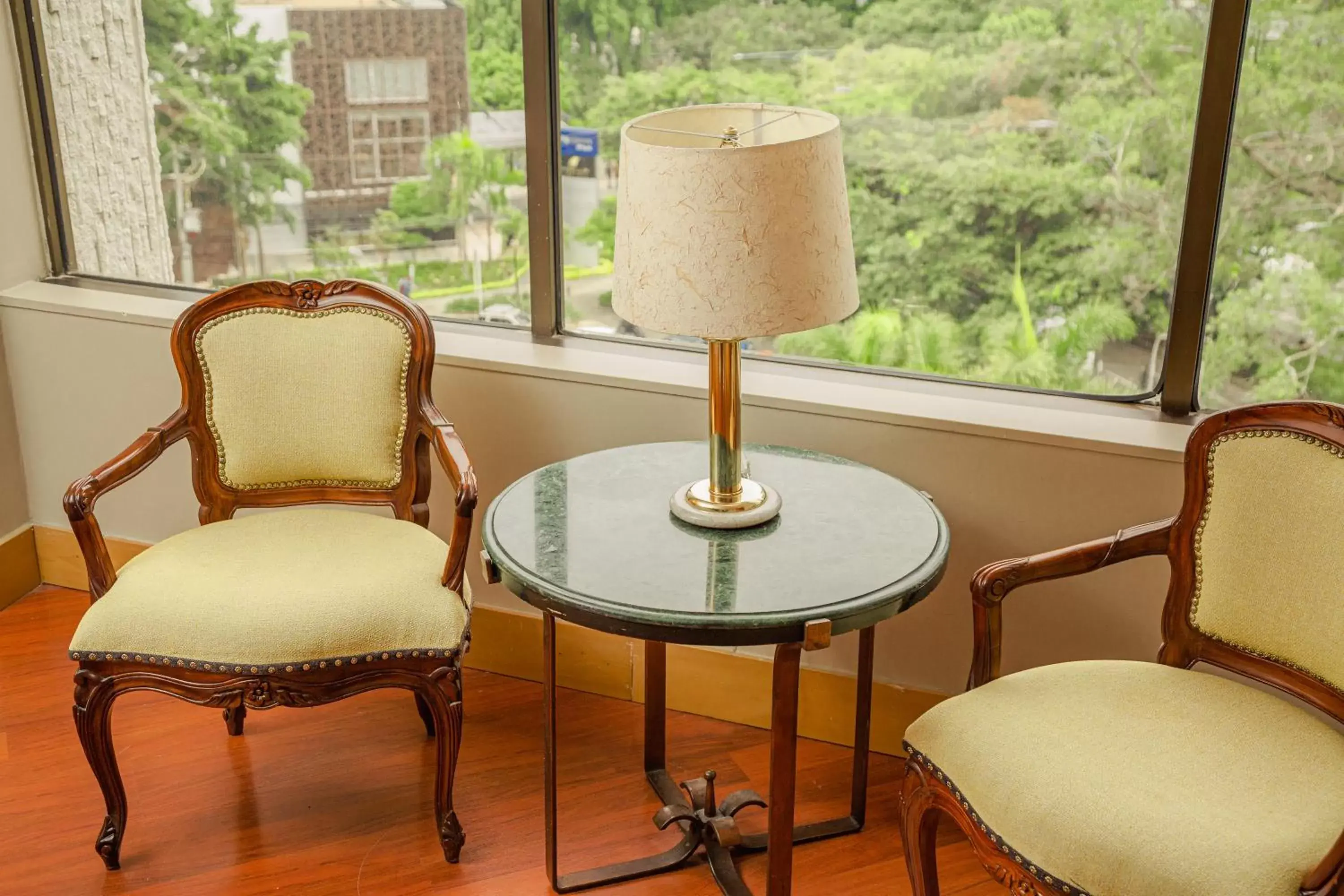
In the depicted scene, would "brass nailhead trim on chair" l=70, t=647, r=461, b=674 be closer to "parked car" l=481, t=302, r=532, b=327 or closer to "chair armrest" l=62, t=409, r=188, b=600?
"chair armrest" l=62, t=409, r=188, b=600

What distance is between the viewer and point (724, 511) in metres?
2.05

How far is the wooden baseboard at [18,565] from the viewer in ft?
10.4

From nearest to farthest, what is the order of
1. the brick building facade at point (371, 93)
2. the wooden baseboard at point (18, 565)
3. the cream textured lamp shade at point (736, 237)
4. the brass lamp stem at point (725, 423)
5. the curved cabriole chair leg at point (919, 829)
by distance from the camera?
the cream textured lamp shade at point (736, 237) → the curved cabriole chair leg at point (919, 829) → the brass lamp stem at point (725, 423) → the brick building facade at point (371, 93) → the wooden baseboard at point (18, 565)

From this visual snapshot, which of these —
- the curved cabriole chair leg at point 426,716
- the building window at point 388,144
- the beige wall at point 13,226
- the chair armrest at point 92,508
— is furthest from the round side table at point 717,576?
the beige wall at point 13,226

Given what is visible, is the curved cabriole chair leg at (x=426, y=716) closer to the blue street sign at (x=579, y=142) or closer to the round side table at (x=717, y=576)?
the round side table at (x=717, y=576)

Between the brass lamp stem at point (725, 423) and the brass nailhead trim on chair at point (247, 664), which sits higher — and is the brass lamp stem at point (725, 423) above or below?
above

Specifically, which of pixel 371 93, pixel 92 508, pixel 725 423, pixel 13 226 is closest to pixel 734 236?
pixel 725 423

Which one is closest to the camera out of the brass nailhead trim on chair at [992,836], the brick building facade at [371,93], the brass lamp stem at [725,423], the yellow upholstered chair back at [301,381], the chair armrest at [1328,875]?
the chair armrest at [1328,875]

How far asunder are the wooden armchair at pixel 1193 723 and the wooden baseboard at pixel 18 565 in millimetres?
2373

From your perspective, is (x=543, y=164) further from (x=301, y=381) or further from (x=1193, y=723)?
(x=1193, y=723)

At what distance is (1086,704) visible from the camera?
1815 mm

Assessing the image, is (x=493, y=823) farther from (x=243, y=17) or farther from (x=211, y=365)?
(x=243, y=17)

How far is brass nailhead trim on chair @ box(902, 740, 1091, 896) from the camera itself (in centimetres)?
159

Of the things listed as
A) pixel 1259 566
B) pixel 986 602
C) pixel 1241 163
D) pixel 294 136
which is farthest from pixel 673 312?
pixel 294 136
